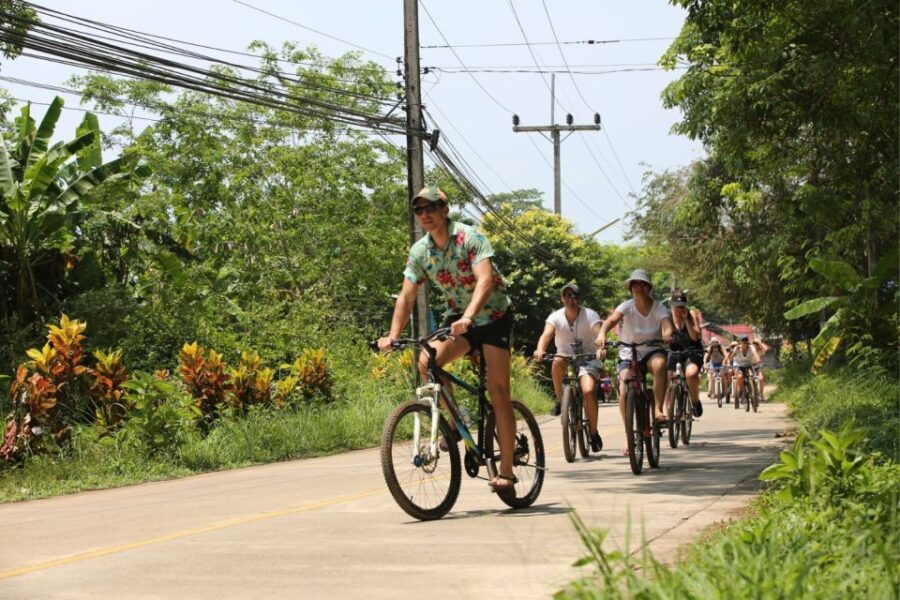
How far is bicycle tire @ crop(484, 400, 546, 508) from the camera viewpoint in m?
9.09

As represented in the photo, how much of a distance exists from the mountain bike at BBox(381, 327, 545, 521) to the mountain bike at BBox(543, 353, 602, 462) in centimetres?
454

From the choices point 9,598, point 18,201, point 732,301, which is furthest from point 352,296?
point 9,598

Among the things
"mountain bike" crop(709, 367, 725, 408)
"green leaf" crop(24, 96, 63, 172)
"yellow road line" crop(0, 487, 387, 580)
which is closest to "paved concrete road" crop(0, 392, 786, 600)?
"yellow road line" crop(0, 487, 387, 580)

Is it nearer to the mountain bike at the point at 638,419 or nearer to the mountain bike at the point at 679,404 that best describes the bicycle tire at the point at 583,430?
the mountain bike at the point at 638,419

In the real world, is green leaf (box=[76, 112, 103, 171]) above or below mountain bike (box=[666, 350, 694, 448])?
above

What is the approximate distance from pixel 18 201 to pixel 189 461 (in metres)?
5.61

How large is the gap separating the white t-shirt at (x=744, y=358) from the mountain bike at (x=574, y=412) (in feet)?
55.7

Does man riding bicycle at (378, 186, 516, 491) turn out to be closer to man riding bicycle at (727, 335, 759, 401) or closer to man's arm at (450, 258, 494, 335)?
man's arm at (450, 258, 494, 335)

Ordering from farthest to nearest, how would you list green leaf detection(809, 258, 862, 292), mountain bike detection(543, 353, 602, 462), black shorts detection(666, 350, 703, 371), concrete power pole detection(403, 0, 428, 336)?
concrete power pole detection(403, 0, 428, 336) < black shorts detection(666, 350, 703, 371) < mountain bike detection(543, 353, 602, 462) < green leaf detection(809, 258, 862, 292)

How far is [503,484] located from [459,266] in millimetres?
1514

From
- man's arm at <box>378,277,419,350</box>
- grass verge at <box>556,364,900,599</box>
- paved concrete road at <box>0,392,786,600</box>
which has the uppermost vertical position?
man's arm at <box>378,277,419,350</box>

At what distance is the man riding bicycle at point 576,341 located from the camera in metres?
14.0

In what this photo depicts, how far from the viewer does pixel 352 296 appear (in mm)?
47250

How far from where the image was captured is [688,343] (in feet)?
54.4
